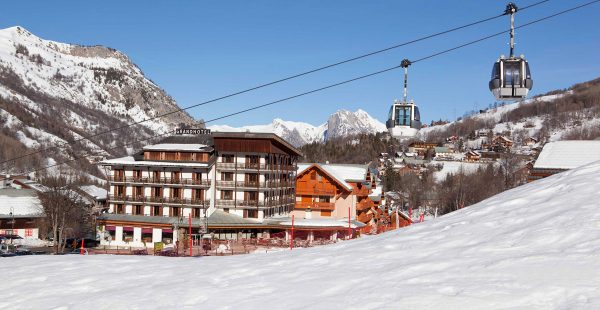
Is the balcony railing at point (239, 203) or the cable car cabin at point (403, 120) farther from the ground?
the cable car cabin at point (403, 120)

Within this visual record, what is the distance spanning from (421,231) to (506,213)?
5.53 ft

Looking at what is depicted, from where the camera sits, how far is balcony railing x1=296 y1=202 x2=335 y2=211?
61938 millimetres

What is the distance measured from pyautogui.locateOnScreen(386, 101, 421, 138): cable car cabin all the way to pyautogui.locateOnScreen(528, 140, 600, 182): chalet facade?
121 feet

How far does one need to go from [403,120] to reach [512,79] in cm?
386

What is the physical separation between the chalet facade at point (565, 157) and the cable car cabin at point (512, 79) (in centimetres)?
3865

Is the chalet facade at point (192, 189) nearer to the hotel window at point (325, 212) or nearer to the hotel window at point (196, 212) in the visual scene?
the hotel window at point (196, 212)

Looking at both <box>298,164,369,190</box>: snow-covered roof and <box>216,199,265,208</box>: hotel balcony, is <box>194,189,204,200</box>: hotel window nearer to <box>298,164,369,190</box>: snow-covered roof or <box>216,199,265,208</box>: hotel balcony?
<box>216,199,265,208</box>: hotel balcony

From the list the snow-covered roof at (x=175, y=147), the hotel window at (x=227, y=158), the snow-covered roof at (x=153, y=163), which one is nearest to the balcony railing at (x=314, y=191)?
the hotel window at (x=227, y=158)

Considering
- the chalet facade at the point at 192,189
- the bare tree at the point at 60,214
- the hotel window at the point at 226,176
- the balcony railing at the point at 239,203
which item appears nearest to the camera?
the bare tree at the point at 60,214

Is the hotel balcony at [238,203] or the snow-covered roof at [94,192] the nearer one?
the hotel balcony at [238,203]

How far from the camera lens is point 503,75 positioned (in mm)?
14375

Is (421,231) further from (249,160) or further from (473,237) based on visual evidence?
(249,160)

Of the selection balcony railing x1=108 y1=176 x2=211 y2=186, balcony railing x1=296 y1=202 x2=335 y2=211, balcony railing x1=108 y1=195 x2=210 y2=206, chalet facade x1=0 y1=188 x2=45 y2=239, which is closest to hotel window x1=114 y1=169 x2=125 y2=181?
balcony railing x1=108 y1=176 x2=211 y2=186

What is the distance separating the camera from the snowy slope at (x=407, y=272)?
24.2 feet
